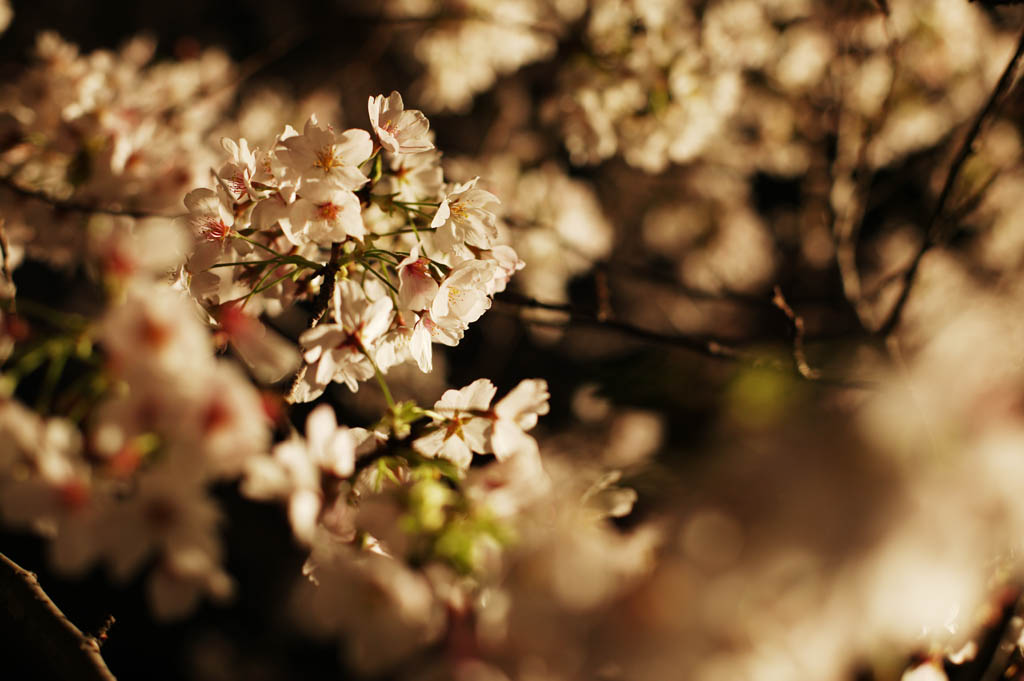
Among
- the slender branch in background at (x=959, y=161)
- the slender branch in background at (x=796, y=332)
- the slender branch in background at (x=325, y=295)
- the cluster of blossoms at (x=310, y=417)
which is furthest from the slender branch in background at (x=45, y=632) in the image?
the slender branch in background at (x=959, y=161)

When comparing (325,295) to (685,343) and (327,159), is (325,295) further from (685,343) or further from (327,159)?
(685,343)

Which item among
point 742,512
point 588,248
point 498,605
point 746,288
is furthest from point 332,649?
point 746,288

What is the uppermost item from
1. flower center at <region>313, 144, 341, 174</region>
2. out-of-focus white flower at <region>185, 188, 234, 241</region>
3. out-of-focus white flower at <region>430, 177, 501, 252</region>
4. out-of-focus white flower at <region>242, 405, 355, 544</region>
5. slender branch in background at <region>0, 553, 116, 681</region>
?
flower center at <region>313, 144, 341, 174</region>

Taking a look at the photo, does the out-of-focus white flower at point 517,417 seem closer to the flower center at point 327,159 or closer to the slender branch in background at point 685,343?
the slender branch in background at point 685,343

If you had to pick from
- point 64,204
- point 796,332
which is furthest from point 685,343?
point 64,204

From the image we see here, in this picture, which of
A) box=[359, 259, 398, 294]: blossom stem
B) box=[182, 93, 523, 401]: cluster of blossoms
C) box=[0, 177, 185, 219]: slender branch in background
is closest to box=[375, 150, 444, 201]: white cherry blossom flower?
box=[182, 93, 523, 401]: cluster of blossoms

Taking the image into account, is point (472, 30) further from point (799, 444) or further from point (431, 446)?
point (799, 444)

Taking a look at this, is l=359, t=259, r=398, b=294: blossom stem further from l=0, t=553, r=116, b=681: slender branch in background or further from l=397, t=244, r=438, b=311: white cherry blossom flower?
l=0, t=553, r=116, b=681: slender branch in background
